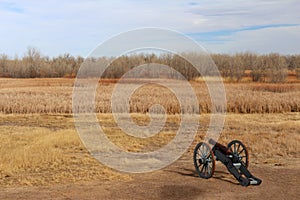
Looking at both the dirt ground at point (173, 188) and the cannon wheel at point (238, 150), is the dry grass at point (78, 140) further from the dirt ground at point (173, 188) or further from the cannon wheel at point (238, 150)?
the cannon wheel at point (238, 150)

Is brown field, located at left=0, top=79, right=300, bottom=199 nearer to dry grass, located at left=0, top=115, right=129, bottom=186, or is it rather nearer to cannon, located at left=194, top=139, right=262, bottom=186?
dry grass, located at left=0, top=115, right=129, bottom=186

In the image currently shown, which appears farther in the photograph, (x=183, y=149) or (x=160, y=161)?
(x=183, y=149)

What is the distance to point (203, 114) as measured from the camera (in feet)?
78.5

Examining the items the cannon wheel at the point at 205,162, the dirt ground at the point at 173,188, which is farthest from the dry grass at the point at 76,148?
the cannon wheel at the point at 205,162

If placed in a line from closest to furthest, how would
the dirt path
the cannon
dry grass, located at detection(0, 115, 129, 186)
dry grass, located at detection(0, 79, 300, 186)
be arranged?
the dirt path → the cannon → dry grass, located at detection(0, 115, 129, 186) → dry grass, located at detection(0, 79, 300, 186)

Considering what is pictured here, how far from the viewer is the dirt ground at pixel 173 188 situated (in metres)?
7.94

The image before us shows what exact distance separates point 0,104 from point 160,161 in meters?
19.0

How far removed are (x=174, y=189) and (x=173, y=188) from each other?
73mm

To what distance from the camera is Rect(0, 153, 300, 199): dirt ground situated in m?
7.94

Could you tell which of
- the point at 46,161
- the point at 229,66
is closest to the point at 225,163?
the point at 46,161

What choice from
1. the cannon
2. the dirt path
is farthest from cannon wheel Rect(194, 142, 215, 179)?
the dirt path

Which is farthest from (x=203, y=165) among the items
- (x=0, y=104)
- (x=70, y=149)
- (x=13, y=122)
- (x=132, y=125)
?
(x=0, y=104)

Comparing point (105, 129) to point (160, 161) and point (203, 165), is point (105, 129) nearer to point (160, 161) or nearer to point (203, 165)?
point (160, 161)

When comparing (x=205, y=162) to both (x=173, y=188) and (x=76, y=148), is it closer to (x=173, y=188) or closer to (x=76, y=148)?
(x=173, y=188)
